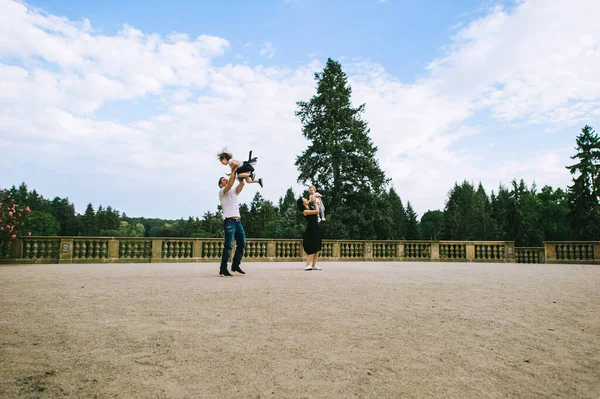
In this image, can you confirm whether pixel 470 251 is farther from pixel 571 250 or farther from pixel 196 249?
pixel 196 249

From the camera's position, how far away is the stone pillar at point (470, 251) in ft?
65.3

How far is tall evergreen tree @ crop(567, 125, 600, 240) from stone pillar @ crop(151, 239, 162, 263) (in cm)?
4864

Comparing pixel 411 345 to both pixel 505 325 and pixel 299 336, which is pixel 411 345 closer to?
pixel 299 336

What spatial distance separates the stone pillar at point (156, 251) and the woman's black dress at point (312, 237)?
807cm

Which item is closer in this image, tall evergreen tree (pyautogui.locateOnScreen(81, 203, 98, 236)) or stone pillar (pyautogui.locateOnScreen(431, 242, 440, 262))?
stone pillar (pyautogui.locateOnScreen(431, 242, 440, 262))

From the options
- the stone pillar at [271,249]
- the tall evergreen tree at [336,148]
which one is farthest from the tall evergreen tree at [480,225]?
the stone pillar at [271,249]

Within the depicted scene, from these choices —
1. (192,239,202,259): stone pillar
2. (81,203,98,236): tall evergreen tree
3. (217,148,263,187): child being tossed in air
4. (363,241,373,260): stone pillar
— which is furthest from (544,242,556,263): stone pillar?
(81,203,98,236): tall evergreen tree

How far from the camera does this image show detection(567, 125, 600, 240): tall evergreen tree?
4609cm

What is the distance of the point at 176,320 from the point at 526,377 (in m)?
3.11

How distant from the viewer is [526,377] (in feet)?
8.45

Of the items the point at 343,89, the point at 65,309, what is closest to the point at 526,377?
the point at 65,309

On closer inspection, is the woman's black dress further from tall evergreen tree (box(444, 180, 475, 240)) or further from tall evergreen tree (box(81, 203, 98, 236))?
tall evergreen tree (box(81, 203, 98, 236))

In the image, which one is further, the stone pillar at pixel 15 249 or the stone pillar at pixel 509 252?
the stone pillar at pixel 509 252

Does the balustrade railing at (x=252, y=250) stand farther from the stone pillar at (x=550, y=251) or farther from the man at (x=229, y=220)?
the man at (x=229, y=220)
